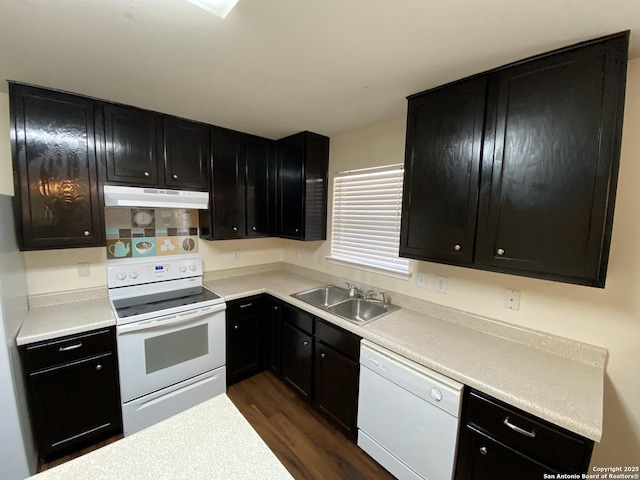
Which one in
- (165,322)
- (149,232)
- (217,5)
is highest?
(217,5)

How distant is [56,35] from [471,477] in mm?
2760

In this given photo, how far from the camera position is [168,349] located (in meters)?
1.97

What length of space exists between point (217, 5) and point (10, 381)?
1998mm

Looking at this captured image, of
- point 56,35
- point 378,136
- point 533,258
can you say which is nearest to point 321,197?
point 378,136

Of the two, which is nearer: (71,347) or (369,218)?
(71,347)

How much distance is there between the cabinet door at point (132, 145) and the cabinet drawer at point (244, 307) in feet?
3.84

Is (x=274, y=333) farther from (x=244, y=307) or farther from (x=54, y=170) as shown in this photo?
(x=54, y=170)

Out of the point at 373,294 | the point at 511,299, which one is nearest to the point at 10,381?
the point at 373,294

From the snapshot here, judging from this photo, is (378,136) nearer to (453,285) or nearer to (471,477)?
(453,285)

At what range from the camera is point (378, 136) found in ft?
7.25

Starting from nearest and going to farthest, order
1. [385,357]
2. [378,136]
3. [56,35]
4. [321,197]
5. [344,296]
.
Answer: [56,35] < [385,357] < [378,136] < [344,296] < [321,197]

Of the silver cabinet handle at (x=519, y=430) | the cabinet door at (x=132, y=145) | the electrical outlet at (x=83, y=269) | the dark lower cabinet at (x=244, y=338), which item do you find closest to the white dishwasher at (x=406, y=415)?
the silver cabinet handle at (x=519, y=430)

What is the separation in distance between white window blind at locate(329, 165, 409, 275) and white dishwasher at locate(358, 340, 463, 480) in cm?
79

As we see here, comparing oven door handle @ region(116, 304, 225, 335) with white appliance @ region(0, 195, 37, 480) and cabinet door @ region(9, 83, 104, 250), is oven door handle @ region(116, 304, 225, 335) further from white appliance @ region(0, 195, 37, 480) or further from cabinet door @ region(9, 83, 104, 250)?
cabinet door @ region(9, 83, 104, 250)
